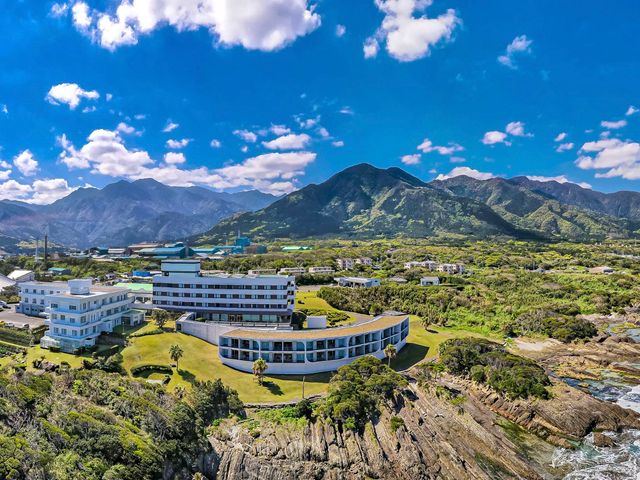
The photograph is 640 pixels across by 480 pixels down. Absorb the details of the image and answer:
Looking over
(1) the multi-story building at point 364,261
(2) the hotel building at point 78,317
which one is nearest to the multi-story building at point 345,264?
(1) the multi-story building at point 364,261

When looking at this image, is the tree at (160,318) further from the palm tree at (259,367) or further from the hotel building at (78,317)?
the palm tree at (259,367)

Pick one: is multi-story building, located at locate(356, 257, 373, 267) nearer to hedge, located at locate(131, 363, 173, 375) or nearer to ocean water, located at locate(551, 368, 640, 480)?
hedge, located at locate(131, 363, 173, 375)

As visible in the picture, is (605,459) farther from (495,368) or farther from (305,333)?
(305,333)

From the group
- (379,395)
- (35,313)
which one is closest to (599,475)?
(379,395)

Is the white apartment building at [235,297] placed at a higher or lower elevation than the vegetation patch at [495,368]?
higher

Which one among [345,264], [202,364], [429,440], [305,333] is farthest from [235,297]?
[345,264]

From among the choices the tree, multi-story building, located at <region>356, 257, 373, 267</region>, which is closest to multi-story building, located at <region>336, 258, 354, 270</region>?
multi-story building, located at <region>356, 257, 373, 267</region>
